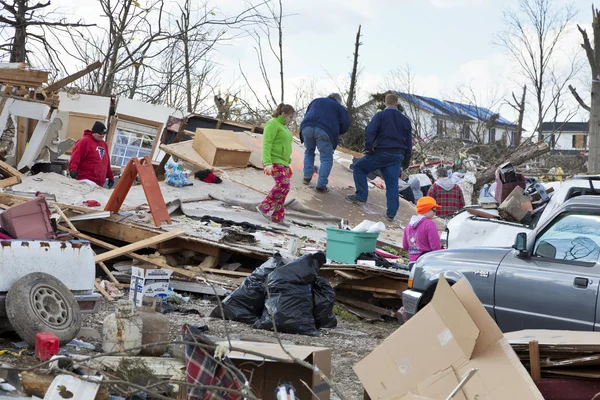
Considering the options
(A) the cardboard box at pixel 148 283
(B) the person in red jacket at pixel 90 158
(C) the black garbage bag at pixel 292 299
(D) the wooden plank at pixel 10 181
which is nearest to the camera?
(C) the black garbage bag at pixel 292 299

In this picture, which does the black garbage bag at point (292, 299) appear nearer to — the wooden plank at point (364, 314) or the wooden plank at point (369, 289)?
the wooden plank at point (364, 314)

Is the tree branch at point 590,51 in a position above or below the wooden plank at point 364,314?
above

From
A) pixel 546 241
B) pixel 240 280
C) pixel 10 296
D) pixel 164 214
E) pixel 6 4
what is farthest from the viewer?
pixel 6 4

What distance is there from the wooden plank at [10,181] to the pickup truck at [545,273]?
22.9 feet

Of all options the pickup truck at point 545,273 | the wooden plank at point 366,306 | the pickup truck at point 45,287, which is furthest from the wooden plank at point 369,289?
the pickup truck at point 45,287

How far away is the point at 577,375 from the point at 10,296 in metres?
4.09

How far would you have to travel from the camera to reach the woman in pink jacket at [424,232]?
31.2ft

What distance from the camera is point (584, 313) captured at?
6.28 metres

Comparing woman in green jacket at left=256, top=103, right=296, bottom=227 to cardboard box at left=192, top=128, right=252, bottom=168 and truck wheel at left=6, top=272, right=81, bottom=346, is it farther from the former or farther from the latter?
truck wheel at left=6, top=272, right=81, bottom=346

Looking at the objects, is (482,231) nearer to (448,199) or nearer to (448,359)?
(448,199)

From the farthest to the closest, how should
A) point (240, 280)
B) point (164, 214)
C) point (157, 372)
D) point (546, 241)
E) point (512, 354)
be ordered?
1. point (164, 214)
2. point (240, 280)
3. point (546, 241)
4. point (157, 372)
5. point (512, 354)

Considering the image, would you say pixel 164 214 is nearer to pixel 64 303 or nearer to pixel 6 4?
pixel 64 303

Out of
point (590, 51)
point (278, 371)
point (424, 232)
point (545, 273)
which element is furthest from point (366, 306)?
point (590, 51)

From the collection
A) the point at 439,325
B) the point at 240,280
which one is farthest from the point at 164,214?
the point at 439,325
